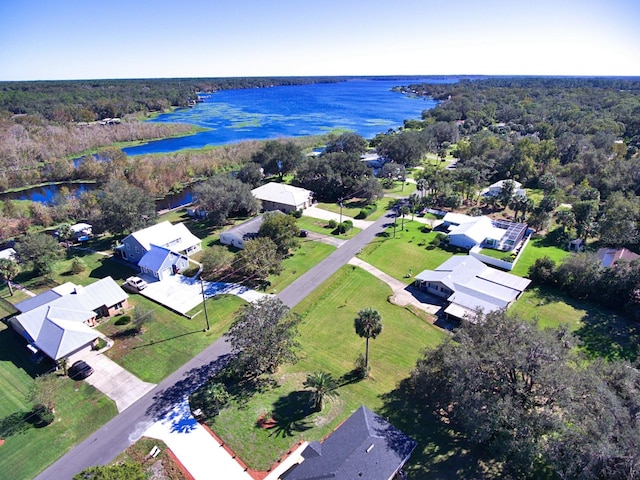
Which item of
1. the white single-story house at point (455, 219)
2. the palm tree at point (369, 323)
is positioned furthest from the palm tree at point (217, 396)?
the white single-story house at point (455, 219)

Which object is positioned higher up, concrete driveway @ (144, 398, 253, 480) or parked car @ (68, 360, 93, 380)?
concrete driveway @ (144, 398, 253, 480)

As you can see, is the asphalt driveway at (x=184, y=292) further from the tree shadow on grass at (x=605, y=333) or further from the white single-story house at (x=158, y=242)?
the tree shadow on grass at (x=605, y=333)

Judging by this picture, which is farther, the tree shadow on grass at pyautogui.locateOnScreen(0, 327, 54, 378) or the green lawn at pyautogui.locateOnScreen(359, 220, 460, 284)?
the green lawn at pyautogui.locateOnScreen(359, 220, 460, 284)

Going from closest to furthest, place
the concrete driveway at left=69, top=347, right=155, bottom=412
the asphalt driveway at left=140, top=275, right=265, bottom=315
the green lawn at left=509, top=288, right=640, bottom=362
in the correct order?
the concrete driveway at left=69, top=347, right=155, bottom=412
the green lawn at left=509, top=288, right=640, bottom=362
the asphalt driveway at left=140, top=275, right=265, bottom=315

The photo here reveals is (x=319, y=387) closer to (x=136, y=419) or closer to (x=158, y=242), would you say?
(x=136, y=419)

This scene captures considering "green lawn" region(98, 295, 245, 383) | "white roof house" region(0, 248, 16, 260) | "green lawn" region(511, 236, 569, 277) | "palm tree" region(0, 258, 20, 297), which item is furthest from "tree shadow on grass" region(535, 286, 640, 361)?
"white roof house" region(0, 248, 16, 260)

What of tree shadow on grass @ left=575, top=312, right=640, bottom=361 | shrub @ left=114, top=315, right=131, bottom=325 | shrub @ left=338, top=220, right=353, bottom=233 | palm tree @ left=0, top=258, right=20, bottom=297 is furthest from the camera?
shrub @ left=338, top=220, right=353, bottom=233

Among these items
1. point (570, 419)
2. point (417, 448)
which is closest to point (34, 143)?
point (417, 448)

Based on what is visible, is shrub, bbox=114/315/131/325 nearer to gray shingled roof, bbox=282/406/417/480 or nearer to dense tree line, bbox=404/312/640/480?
gray shingled roof, bbox=282/406/417/480
